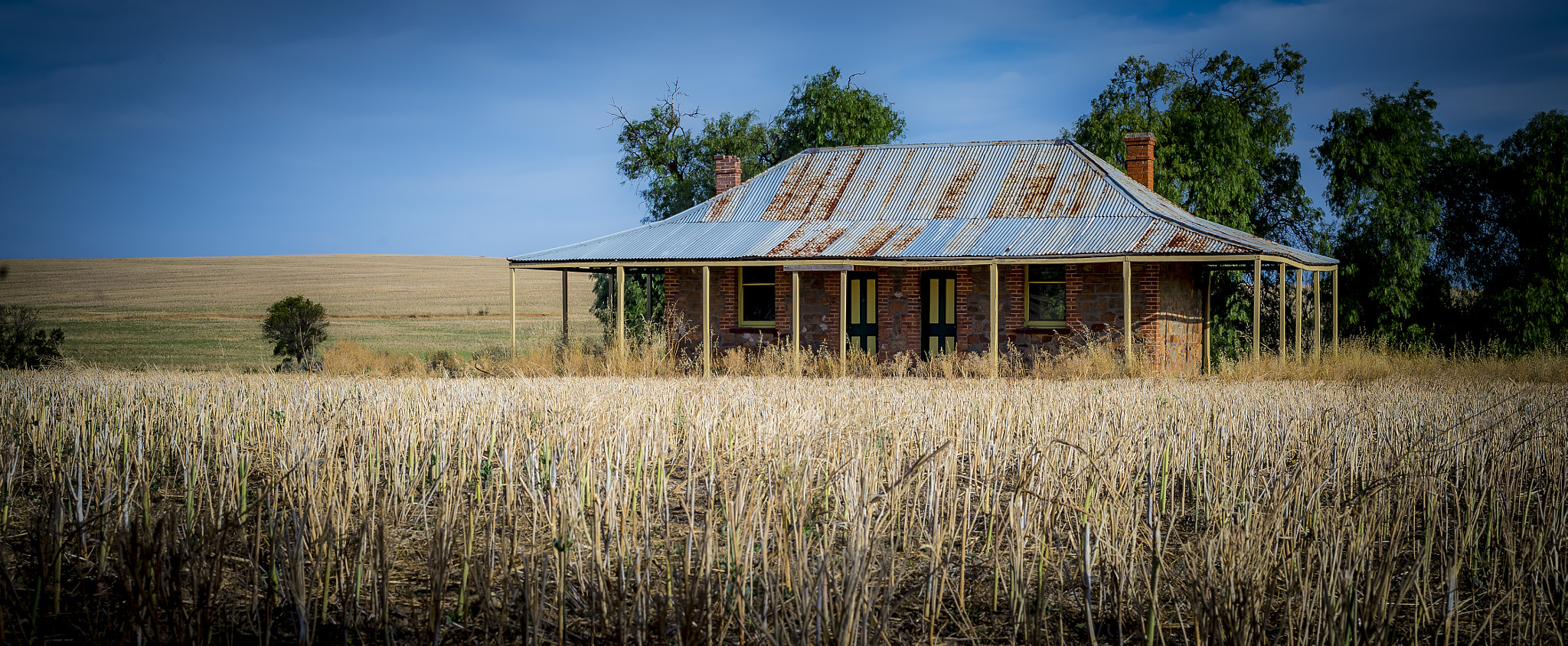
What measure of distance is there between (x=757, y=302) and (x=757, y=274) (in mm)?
560

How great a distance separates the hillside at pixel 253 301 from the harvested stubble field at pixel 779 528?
17.4 meters

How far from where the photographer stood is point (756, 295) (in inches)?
795

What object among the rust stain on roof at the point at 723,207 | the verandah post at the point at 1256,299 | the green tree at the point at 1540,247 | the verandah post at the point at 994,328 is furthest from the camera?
the green tree at the point at 1540,247

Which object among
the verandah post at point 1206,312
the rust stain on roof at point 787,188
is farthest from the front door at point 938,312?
the verandah post at point 1206,312

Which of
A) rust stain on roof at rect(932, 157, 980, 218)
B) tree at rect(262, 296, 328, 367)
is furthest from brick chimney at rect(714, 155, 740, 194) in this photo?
tree at rect(262, 296, 328, 367)

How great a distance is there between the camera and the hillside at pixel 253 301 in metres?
32.2

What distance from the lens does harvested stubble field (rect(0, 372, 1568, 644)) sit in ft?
11.4

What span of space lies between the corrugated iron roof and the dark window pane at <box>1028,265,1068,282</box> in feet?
2.68

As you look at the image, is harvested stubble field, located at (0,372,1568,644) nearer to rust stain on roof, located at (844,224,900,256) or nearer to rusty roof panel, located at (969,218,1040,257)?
rusty roof panel, located at (969,218,1040,257)

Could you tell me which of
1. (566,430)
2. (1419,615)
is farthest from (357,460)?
(1419,615)

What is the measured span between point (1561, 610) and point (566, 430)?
515cm

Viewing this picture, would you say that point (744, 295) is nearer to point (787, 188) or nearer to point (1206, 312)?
point (787, 188)

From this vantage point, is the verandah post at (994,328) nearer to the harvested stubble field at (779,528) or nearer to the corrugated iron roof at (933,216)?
the corrugated iron roof at (933,216)

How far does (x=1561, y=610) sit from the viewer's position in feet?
11.8
